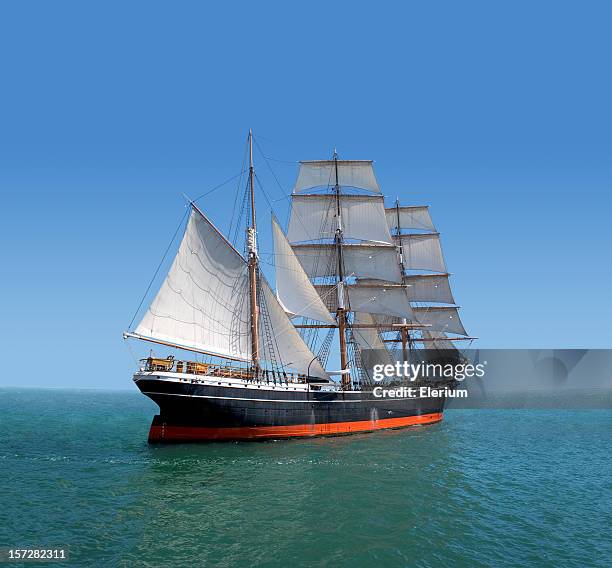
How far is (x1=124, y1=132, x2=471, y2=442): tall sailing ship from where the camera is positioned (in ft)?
96.0

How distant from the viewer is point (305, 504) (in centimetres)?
1786

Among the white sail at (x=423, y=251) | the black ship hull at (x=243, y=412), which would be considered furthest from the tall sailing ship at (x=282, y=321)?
the white sail at (x=423, y=251)

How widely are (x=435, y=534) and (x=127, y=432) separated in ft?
108

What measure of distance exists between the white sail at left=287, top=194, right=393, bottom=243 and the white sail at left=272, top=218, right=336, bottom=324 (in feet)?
35.7

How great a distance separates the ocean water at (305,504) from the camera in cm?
1359

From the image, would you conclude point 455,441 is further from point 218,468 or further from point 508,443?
point 218,468

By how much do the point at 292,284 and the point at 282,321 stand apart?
14.2 feet

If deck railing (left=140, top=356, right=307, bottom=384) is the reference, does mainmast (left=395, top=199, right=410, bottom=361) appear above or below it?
above

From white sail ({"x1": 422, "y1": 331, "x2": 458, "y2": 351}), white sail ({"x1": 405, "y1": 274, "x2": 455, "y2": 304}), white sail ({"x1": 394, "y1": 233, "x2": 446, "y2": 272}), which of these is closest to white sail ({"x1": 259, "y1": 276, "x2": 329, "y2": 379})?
white sail ({"x1": 405, "y1": 274, "x2": 455, "y2": 304})

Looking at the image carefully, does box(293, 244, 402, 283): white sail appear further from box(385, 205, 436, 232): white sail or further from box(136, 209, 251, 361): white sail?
box(385, 205, 436, 232): white sail

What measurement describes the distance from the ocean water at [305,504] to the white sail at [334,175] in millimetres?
29202

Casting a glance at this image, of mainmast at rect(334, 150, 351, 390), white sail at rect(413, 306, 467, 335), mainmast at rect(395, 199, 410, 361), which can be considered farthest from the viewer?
white sail at rect(413, 306, 467, 335)

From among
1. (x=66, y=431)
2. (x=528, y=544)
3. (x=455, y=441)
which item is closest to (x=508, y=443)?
(x=455, y=441)

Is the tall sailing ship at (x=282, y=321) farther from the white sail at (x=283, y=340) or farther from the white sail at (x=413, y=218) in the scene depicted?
the white sail at (x=413, y=218)
